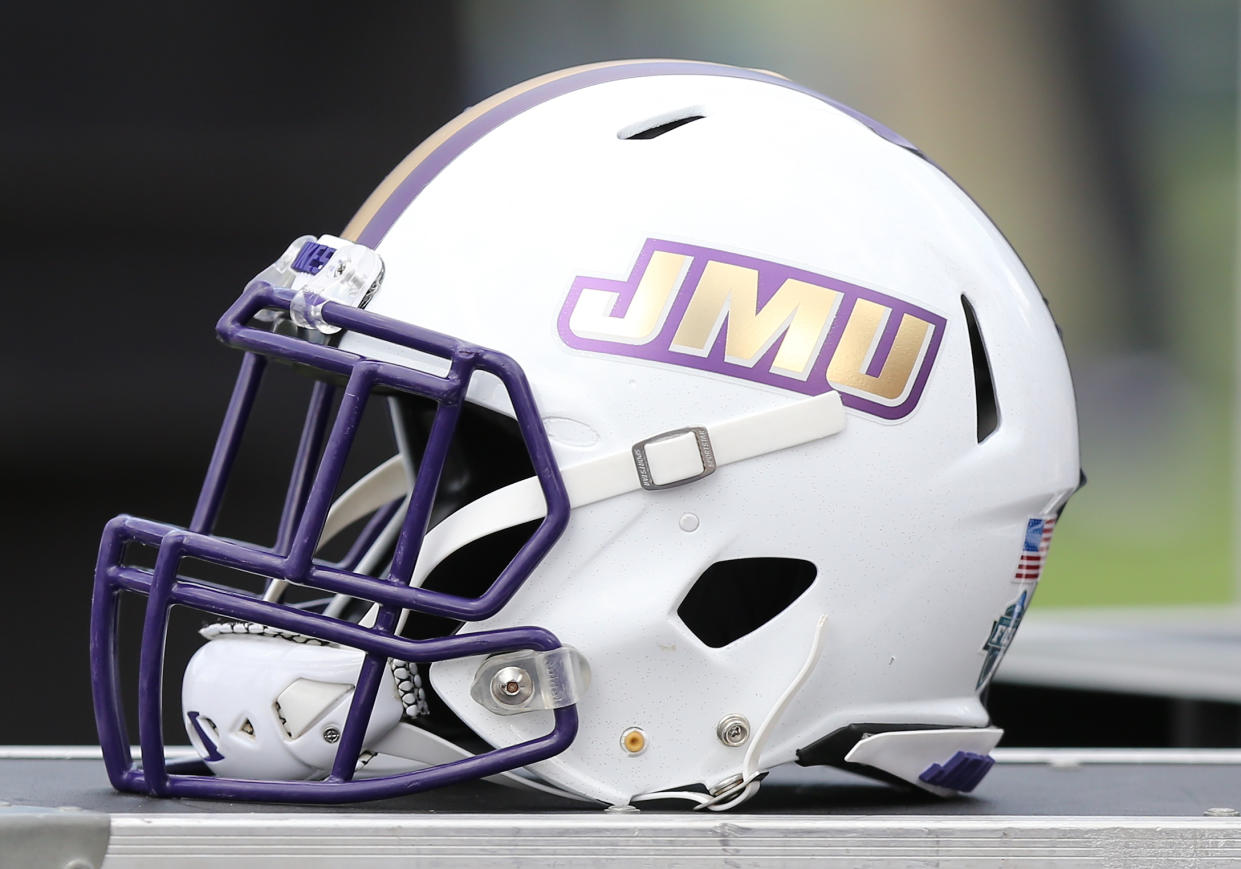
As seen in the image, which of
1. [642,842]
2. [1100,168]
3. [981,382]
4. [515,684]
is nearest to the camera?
[642,842]

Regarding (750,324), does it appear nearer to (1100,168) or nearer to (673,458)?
(673,458)

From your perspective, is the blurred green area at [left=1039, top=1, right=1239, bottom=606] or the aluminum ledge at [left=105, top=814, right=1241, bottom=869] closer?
the aluminum ledge at [left=105, top=814, right=1241, bottom=869]

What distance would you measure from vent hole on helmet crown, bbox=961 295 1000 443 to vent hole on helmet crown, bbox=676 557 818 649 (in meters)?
0.19

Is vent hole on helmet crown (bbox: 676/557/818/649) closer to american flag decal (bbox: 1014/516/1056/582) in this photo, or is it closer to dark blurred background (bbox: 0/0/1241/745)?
american flag decal (bbox: 1014/516/1056/582)

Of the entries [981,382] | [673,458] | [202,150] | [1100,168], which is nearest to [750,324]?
[673,458]

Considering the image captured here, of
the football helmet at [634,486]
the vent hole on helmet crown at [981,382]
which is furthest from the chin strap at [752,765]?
the vent hole on helmet crown at [981,382]

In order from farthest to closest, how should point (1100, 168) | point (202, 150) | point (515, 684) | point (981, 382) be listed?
point (1100, 168), point (202, 150), point (981, 382), point (515, 684)

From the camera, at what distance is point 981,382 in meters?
1.21

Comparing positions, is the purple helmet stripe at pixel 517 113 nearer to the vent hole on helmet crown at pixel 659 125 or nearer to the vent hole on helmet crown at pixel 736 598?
the vent hole on helmet crown at pixel 659 125

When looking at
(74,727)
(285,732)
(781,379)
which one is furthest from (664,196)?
(74,727)

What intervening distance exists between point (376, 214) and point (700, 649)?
1.37ft

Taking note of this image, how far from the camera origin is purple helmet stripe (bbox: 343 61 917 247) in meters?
1.19

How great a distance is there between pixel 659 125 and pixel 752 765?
19.5 inches

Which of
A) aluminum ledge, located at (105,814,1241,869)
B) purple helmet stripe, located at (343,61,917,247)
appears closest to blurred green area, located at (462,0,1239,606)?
purple helmet stripe, located at (343,61,917,247)
